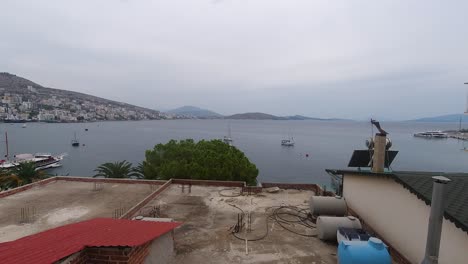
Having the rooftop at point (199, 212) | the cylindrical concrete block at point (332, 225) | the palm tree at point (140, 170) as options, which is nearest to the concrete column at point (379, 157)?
the cylindrical concrete block at point (332, 225)

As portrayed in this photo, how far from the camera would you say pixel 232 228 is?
1372cm

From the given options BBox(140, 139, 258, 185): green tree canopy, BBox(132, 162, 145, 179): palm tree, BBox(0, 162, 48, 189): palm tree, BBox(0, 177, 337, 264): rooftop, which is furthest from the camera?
BBox(132, 162, 145, 179): palm tree

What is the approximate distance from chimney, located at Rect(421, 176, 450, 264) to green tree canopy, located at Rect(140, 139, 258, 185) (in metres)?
24.9

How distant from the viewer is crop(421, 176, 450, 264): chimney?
604 centimetres

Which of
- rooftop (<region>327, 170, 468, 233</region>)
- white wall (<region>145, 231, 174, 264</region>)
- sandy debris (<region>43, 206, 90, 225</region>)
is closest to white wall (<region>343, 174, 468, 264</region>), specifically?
rooftop (<region>327, 170, 468, 233</region>)

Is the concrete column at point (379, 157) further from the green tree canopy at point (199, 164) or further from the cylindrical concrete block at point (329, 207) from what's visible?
the green tree canopy at point (199, 164)

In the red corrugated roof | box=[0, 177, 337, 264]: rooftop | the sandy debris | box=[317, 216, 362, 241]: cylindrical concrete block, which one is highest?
the red corrugated roof

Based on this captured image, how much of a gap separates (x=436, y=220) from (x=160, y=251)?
6.66 metres

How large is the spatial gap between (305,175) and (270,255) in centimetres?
6662

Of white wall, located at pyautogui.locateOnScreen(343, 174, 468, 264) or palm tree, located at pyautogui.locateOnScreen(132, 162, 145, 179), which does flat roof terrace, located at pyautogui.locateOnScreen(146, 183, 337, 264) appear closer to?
white wall, located at pyautogui.locateOnScreen(343, 174, 468, 264)

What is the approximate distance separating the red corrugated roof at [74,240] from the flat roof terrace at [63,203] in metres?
10.4

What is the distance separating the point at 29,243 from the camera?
5.60 metres

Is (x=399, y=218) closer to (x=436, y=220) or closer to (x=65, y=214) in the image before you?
(x=436, y=220)

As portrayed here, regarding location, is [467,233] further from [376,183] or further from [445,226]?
[376,183]
